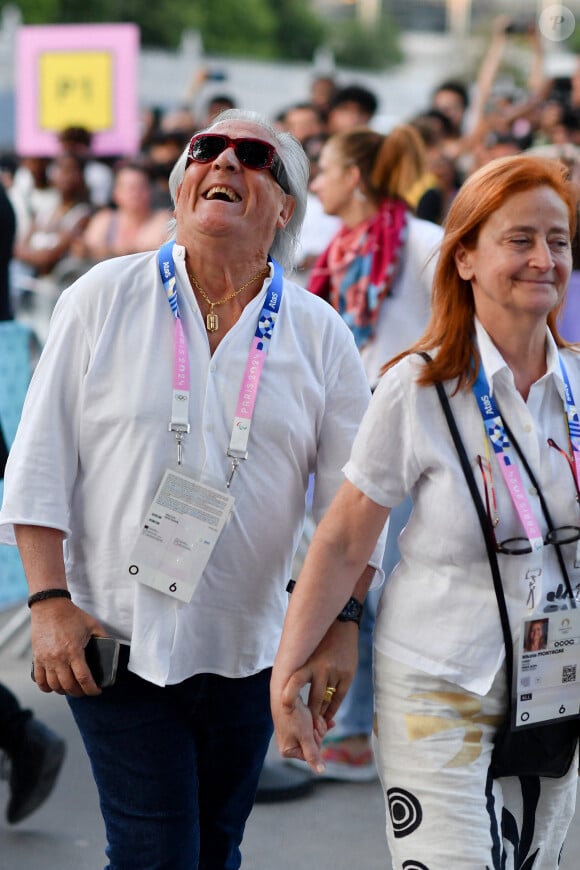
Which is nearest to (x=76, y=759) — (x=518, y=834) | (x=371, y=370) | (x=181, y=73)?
(x=371, y=370)

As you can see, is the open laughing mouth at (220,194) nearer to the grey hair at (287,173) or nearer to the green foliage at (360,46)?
the grey hair at (287,173)

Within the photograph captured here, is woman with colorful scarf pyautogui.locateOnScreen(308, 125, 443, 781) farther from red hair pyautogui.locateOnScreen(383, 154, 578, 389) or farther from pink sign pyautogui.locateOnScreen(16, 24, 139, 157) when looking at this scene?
pink sign pyautogui.locateOnScreen(16, 24, 139, 157)

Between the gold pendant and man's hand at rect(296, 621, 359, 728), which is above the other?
the gold pendant

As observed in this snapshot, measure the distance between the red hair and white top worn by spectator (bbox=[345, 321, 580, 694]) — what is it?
0.04 meters

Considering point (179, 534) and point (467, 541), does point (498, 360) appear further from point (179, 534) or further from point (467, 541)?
point (179, 534)

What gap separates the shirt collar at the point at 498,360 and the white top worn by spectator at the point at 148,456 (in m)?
0.38

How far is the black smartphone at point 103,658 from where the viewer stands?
253 centimetres

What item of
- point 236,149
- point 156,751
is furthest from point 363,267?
point 156,751

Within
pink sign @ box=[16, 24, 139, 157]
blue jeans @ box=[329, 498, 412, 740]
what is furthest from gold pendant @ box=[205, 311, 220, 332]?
pink sign @ box=[16, 24, 139, 157]

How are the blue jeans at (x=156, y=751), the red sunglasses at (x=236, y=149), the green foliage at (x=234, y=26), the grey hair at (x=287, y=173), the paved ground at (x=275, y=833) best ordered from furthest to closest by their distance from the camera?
the green foliage at (x=234, y=26), the paved ground at (x=275, y=833), the grey hair at (x=287, y=173), the red sunglasses at (x=236, y=149), the blue jeans at (x=156, y=751)

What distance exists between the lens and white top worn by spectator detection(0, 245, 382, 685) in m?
2.59

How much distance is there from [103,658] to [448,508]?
711mm

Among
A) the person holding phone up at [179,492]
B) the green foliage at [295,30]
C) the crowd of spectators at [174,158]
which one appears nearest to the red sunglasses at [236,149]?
the person holding phone up at [179,492]

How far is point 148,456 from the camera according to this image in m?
2.59
